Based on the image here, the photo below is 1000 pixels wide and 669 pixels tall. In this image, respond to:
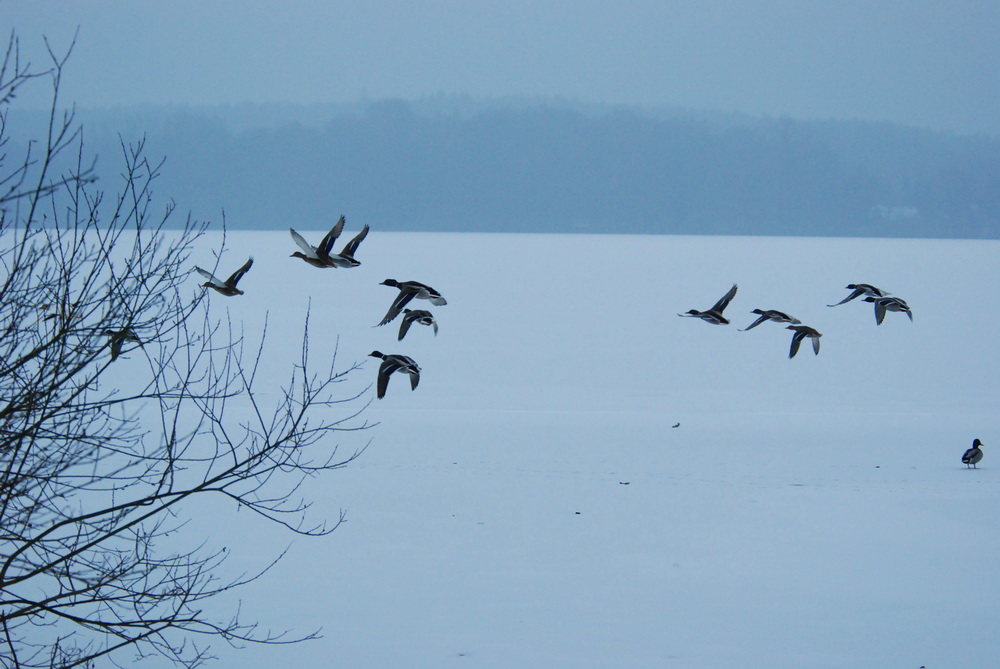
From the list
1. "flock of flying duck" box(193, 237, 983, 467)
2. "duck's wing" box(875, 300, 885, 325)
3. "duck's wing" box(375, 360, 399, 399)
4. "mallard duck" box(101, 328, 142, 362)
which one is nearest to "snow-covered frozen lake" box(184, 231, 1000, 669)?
"duck's wing" box(375, 360, 399, 399)

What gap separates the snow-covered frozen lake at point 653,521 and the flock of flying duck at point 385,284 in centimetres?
184

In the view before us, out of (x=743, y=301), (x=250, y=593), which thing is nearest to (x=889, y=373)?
(x=250, y=593)

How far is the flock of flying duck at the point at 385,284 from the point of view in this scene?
16.4ft

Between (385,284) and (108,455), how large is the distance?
2463mm

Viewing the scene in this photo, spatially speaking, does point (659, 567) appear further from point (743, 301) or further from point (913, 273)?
point (913, 273)

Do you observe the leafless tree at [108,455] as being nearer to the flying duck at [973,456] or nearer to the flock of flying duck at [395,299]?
the flock of flying duck at [395,299]

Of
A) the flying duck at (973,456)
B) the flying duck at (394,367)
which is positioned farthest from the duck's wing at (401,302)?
the flying duck at (973,456)

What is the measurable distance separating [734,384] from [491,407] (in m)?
5.41

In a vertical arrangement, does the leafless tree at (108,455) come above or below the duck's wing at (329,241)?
below

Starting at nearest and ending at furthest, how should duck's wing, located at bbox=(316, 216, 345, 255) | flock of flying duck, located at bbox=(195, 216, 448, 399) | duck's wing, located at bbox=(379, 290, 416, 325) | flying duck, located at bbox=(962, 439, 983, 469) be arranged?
flock of flying duck, located at bbox=(195, 216, 448, 399) → duck's wing, located at bbox=(316, 216, 345, 255) → duck's wing, located at bbox=(379, 290, 416, 325) → flying duck, located at bbox=(962, 439, 983, 469)

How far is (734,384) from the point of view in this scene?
62.1 ft

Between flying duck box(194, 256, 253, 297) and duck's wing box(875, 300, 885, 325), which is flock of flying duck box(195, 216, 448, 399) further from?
duck's wing box(875, 300, 885, 325)

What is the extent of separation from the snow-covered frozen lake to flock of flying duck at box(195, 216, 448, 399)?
184cm

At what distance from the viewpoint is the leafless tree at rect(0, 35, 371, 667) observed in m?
4.24
